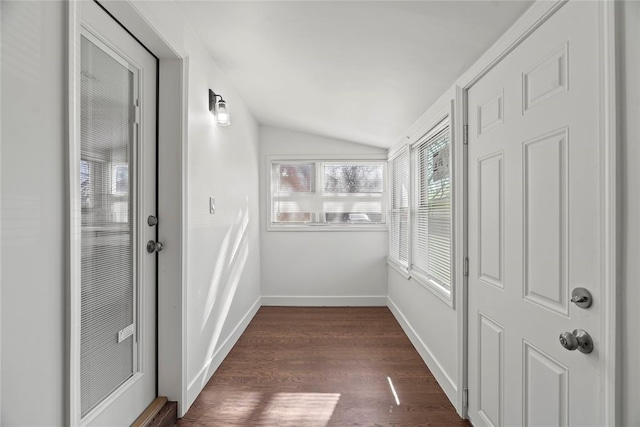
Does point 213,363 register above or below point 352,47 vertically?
below

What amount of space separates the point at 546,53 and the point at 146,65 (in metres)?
1.94

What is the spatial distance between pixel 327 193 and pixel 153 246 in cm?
263

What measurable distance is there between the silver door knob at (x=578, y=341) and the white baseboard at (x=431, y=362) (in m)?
1.11

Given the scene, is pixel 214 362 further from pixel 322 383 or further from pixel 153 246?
pixel 153 246

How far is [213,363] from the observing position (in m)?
2.37

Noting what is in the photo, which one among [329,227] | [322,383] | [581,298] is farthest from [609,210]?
[329,227]

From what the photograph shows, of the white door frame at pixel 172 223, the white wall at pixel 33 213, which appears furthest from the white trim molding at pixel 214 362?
the white wall at pixel 33 213

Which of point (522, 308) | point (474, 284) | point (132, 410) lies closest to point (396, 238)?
point (474, 284)

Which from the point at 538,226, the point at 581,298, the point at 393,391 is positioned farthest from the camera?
the point at 393,391

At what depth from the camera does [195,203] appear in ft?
6.65

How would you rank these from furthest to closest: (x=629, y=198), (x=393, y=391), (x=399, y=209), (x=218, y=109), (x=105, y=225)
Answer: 1. (x=399, y=209)
2. (x=218, y=109)
3. (x=393, y=391)
4. (x=105, y=225)
5. (x=629, y=198)

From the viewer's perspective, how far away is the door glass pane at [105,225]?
131 centimetres

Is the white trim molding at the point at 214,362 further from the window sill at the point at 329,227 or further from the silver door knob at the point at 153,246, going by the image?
the window sill at the point at 329,227

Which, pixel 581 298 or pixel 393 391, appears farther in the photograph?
pixel 393 391
